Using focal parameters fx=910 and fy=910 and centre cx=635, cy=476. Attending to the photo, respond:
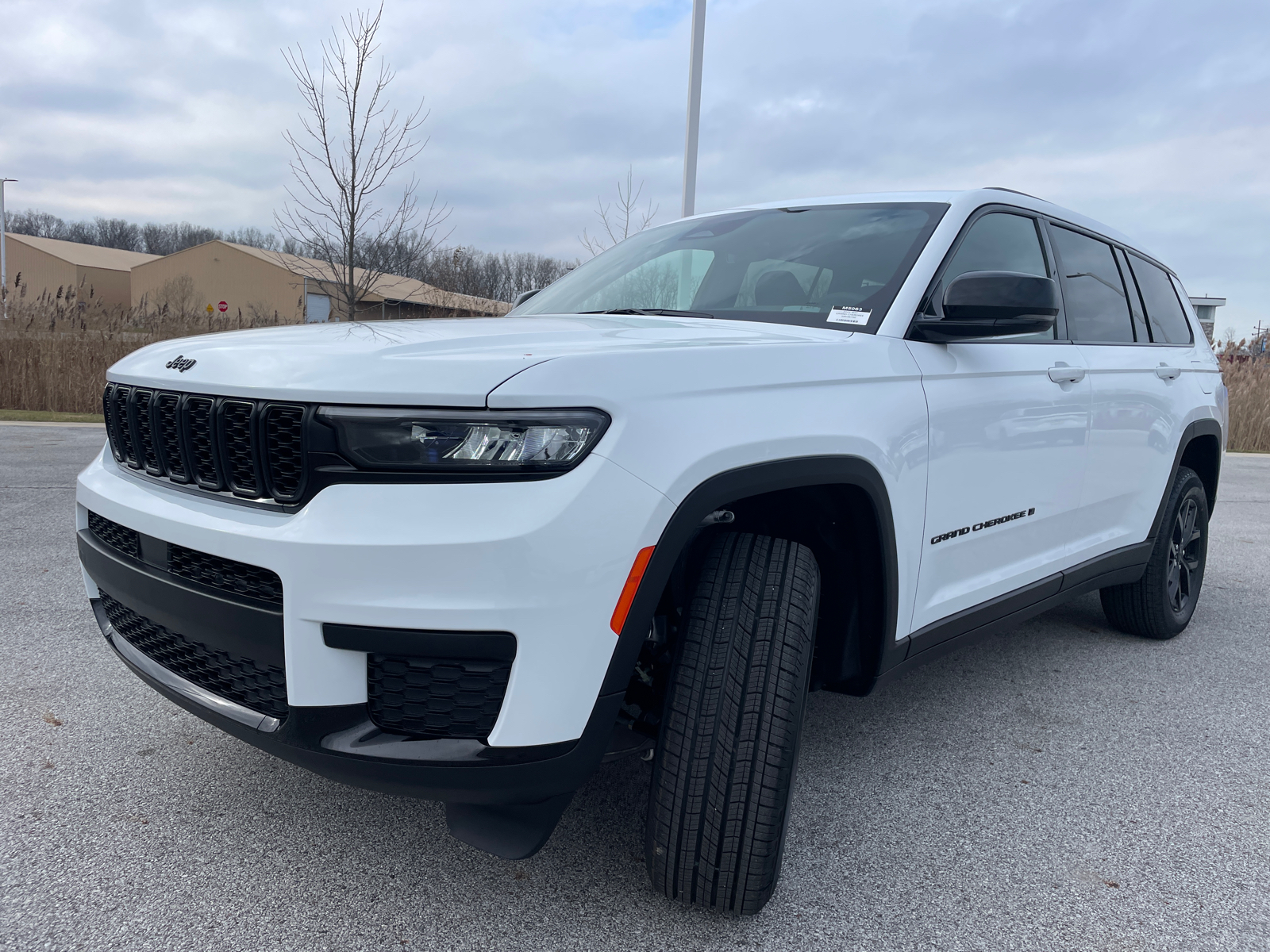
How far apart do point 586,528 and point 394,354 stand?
0.50 metres

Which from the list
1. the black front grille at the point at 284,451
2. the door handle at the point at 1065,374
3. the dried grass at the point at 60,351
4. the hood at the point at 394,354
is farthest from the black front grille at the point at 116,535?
the dried grass at the point at 60,351

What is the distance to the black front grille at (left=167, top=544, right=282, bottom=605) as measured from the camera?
65.2 inches

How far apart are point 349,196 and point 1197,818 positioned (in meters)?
9.06

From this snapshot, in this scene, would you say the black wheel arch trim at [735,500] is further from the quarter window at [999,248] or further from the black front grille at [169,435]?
the black front grille at [169,435]

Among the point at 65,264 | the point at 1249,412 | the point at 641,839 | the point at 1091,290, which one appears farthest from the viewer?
the point at 65,264

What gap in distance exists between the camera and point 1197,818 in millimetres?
2459

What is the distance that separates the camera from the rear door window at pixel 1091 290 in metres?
3.27

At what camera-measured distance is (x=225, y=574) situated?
1738mm

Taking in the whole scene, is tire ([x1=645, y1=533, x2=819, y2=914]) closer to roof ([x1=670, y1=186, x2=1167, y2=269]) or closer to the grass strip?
roof ([x1=670, y1=186, x2=1167, y2=269])

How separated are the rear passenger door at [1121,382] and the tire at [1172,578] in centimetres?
27

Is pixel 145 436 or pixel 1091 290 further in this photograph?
pixel 1091 290

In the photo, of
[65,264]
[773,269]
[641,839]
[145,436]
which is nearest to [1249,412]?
[773,269]

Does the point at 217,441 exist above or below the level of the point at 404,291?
below

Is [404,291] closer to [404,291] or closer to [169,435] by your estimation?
[404,291]
